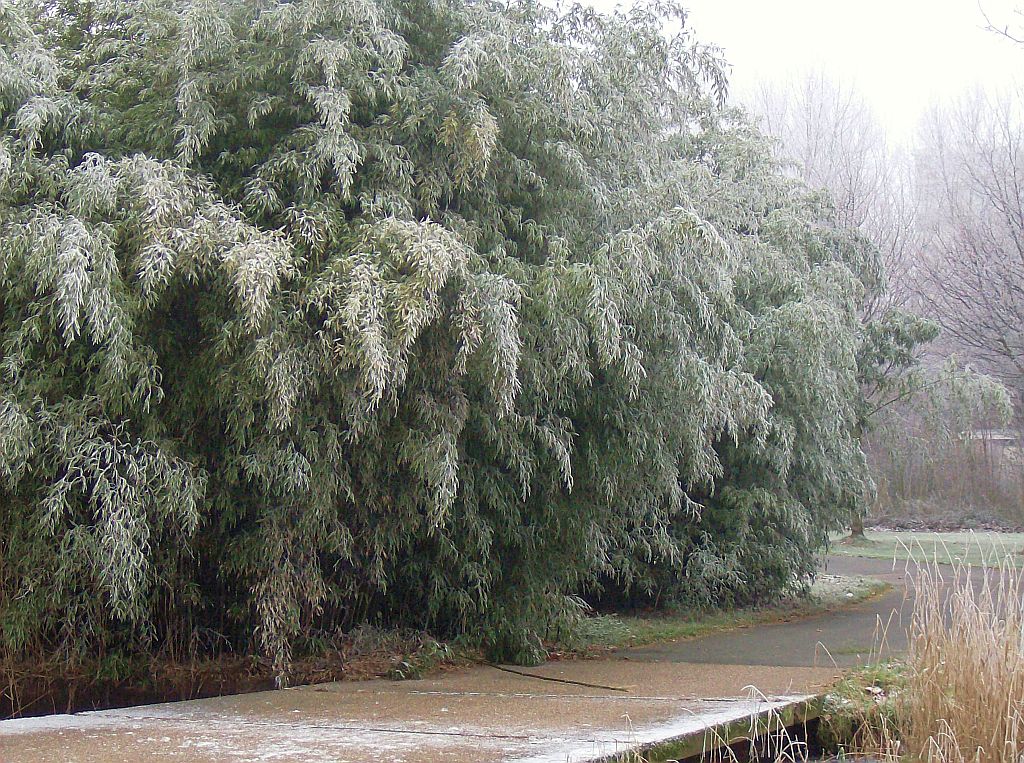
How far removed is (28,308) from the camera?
19.4 ft

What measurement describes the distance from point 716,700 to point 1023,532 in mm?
21069

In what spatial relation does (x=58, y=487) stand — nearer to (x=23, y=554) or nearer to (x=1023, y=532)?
(x=23, y=554)

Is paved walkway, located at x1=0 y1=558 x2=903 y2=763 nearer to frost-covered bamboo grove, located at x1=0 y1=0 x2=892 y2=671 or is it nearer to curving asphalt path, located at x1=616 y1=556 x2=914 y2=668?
curving asphalt path, located at x1=616 y1=556 x2=914 y2=668

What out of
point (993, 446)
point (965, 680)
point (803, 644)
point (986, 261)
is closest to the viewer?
point (965, 680)

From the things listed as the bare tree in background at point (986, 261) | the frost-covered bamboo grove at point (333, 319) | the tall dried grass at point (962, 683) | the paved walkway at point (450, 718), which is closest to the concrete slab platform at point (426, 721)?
the paved walkway at point (450, 718)

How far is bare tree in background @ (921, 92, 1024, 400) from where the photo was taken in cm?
1809

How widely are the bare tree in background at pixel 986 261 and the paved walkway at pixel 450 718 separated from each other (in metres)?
12.0

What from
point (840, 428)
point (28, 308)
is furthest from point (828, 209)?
point (28, 308)

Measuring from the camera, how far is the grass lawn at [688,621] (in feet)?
29.9

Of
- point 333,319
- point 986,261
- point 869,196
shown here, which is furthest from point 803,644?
point 869,196

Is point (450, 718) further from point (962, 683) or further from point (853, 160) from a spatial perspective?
point (853, 160)

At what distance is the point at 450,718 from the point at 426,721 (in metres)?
0.14

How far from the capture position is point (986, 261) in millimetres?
18266

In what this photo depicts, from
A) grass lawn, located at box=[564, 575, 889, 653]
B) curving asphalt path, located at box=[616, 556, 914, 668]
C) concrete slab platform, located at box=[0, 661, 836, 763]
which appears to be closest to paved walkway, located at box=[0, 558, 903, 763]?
concrete slab platform, located at box=[0, 661, 836, 763]
